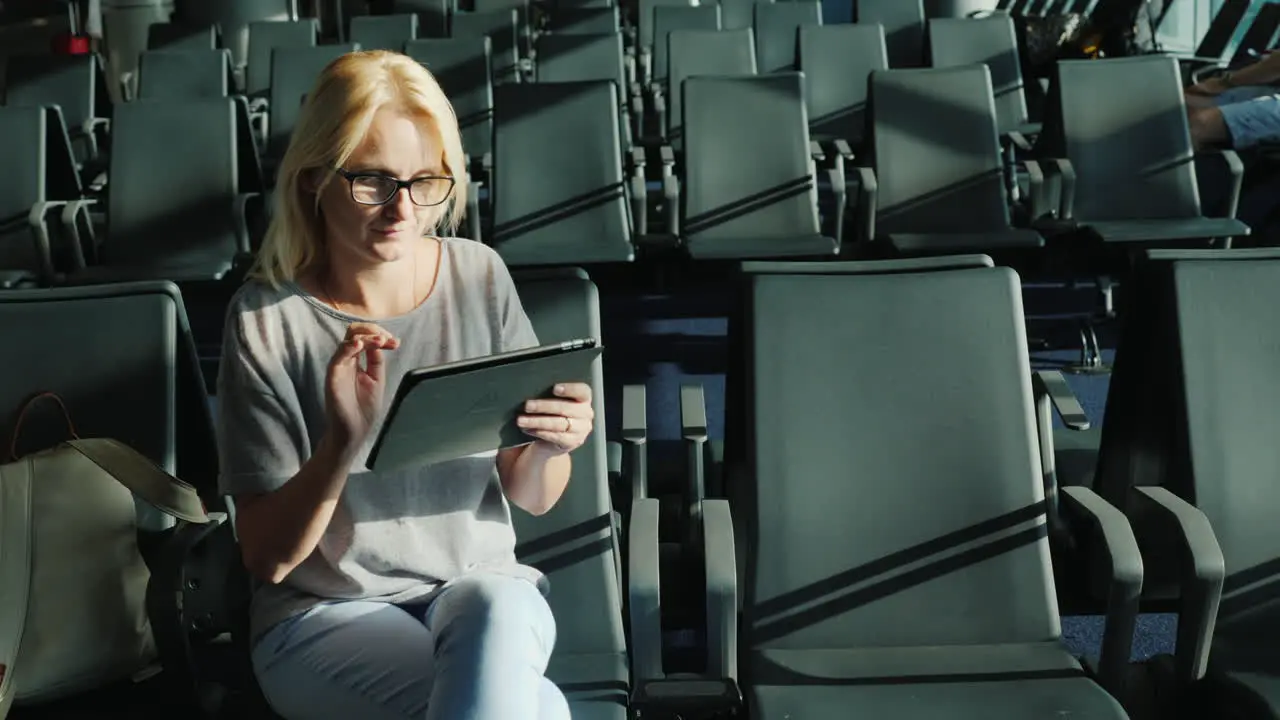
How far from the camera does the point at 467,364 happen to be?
1242 mm

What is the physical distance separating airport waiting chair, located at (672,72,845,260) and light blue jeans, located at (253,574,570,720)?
2784 mm

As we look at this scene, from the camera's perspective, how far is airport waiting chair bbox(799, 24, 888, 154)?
5746 millimetres

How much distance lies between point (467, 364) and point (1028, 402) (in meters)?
0.90

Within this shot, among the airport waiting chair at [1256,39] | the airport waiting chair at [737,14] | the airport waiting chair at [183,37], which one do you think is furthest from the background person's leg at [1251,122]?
the airport waiting chair at [183,37]

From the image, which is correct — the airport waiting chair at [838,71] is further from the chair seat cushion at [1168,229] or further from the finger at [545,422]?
the finger at [545,422]

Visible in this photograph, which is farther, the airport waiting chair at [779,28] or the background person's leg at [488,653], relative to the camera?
the airport waiting chair at [779,28]

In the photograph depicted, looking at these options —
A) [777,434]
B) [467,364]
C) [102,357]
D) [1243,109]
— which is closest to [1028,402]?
[777,434]

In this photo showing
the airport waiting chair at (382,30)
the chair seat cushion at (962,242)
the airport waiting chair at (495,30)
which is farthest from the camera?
the airport waiting chair at (495,30)

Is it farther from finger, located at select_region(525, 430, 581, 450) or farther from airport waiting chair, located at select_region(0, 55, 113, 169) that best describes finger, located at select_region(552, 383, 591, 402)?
airport waiting chair, located at select_region(0, 55, 113, 169)

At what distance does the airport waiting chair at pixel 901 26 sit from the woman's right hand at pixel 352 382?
6.06 m

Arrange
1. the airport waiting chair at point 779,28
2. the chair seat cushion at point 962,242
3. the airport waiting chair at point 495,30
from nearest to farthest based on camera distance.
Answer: the chair seat cushion at point 962,242, the airport waiting chair at point 495,30, the airport waiting chair at point 779,28

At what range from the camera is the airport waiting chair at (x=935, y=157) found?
4.25 meters

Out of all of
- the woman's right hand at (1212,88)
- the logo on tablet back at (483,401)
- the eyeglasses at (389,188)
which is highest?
the eyeglasses at (389,188)

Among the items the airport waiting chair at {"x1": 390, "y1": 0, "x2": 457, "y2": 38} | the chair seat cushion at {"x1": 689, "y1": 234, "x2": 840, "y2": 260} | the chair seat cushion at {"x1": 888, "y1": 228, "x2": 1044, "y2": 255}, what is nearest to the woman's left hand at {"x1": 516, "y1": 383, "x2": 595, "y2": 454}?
the chair seat cushion at {"x1": 689, "y1": 234, "x2": 840, "y2": 260}
